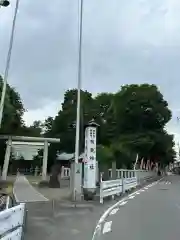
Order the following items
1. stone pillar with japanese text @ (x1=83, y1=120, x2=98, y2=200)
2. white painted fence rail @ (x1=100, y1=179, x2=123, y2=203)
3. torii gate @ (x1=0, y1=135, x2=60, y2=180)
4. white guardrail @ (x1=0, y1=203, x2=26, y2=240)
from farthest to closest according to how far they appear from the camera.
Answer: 1. torii gate @ (x1=0, y1=135, x2=60, y2=180)
2. stone pillar with japanese text @ (x1=83, y1=120, x2=98, y2=200)
3. white painted fence rail @ (x1=100, y1=179, x2=123, y2=203)
4. white guardrail @ (x1=0, y1=203, x2=26, y2=240)

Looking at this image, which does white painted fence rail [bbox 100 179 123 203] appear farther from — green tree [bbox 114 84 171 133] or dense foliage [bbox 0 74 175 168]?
green tree [bbox 114 84 171 133]

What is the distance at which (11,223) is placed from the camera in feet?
18.3

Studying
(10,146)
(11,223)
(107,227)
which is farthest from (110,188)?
(10,146)

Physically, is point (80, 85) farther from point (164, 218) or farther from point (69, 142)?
point (69, 142)

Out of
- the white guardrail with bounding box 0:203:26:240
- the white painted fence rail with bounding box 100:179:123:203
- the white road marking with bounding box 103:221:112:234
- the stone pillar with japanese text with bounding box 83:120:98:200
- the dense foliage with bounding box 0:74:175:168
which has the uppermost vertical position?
the dense foliage with bounding box 0:74:175:168

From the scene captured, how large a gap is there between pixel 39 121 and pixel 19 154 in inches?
1465

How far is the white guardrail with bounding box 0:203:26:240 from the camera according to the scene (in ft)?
17.0

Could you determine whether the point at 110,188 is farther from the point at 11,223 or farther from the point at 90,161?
the point at 11,223

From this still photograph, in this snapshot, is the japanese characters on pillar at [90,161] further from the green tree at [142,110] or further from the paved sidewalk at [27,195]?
the green tree at [142,110]

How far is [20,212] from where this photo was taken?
602 cm

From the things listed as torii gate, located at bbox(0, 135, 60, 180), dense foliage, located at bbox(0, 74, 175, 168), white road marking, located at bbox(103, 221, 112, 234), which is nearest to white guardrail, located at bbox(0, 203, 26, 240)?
white road marking, located at bbox(103, 221, 112, 234)

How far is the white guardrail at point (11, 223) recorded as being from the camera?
17.0ft

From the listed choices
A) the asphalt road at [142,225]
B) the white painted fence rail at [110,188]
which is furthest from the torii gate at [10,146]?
the asphalt road at [142,225]

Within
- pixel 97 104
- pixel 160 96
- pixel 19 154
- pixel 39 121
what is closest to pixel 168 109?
pixel 160 96
